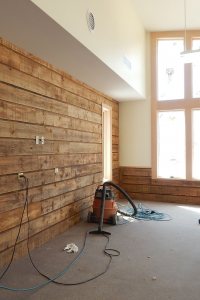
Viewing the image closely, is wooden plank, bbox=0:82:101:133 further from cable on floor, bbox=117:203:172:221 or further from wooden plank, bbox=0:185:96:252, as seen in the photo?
cable on floor, bbox=117:203:172:221

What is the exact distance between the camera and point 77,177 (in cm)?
436

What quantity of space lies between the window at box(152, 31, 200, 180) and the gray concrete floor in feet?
7.09

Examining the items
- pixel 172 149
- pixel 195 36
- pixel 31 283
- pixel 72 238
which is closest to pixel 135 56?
pixel 195 36

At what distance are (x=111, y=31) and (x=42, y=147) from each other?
79.3 inches

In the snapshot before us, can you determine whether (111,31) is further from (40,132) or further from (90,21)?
(40,132)

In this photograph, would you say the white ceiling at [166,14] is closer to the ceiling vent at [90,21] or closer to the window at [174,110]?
the window at [174,110]

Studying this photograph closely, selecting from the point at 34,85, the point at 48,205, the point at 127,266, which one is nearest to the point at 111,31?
the point at 34,85

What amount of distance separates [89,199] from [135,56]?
2.94 metres

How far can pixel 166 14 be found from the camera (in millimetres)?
5258

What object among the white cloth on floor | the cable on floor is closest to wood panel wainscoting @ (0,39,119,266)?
the white cloth on floor

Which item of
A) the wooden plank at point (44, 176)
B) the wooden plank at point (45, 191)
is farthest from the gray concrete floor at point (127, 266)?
the wooden plank at point (44, 176)

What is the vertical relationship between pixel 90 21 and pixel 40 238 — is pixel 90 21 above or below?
above

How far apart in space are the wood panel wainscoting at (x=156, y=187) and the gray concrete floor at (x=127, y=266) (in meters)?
1.82

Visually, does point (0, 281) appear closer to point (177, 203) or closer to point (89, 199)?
point (89, 199)
